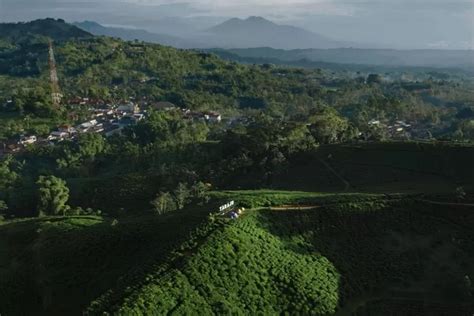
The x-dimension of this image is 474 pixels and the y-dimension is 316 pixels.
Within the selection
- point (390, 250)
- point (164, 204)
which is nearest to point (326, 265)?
point (390, 250)

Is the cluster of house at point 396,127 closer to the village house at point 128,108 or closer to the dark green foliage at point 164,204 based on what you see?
the village house at point 128,108

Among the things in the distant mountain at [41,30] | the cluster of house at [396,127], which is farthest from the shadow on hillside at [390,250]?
the distant mountain at [41,30]

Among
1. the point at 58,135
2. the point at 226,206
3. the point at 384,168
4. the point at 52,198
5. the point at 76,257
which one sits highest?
the point at 226,206

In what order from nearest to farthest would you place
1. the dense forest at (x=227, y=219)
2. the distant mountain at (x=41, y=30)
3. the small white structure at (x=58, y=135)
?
the dense forest at (x=227, y=219), the small white structure at (x=58, y=135), the distant mountain at (x=41, y=30)

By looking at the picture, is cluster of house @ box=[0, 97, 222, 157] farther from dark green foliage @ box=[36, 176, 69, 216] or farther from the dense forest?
dark green foliage @ box=[36, 176, 69, 216]

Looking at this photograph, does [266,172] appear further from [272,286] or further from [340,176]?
[272,286]

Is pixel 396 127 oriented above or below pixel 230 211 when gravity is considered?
below

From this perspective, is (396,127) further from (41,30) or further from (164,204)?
(41,30)

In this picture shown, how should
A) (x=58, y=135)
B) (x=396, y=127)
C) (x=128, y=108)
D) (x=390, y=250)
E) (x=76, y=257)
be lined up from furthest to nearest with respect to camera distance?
(x=128, y=108)
(x=396, y=127)
(x=58, y=135)
(x=390, y=250)
(x=76, y=257)

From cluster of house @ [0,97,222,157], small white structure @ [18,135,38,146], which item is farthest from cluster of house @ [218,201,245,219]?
small white structure @ [18,135,38,146]
